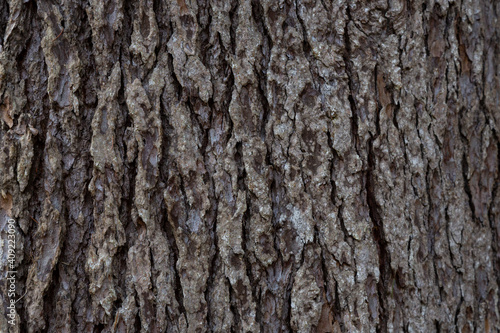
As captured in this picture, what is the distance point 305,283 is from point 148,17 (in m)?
0.93

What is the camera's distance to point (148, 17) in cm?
121

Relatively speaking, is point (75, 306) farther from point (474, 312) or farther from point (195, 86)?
point (474, 312)

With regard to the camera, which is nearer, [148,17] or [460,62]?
[148,17]

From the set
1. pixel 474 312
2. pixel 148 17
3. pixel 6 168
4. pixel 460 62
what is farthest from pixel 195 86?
pixel 474 312

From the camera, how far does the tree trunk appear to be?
1.19m

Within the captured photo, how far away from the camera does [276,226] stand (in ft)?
4.00

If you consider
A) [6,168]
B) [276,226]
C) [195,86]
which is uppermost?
[195,86]

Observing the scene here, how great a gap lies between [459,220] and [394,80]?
53 centimetres

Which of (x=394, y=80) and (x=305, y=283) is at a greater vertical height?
(x=394, y=80)

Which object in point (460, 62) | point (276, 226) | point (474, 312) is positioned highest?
point (460, 62)

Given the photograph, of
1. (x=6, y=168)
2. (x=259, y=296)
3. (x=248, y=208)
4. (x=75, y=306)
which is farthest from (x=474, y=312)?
(x=6, y=168)

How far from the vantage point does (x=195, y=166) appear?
1199 millimetres

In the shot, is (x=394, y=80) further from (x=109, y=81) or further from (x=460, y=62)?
(x=109, y=81)

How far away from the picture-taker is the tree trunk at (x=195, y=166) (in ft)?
3.92
